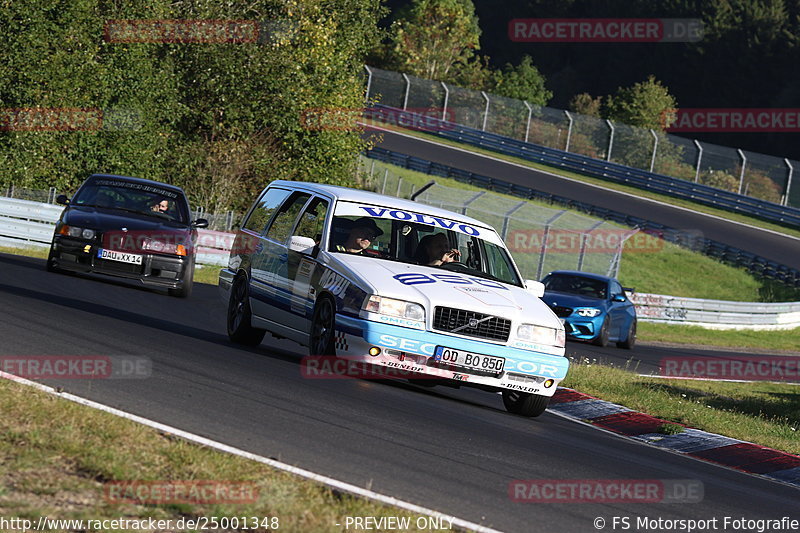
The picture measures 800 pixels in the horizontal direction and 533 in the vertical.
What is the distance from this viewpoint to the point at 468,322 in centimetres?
997

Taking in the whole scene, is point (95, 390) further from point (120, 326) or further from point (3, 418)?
point (120, 326)

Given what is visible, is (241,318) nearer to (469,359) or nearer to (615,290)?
(469,359)

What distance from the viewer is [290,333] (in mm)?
11344

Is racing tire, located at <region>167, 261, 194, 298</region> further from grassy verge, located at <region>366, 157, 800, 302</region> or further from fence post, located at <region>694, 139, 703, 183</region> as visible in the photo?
fence post, located at <region>694, 139, 703, 183</region>

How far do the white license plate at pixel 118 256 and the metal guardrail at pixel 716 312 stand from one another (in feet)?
56.8

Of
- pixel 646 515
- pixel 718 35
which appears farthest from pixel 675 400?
pixel 718 35

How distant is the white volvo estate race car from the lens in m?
9.83

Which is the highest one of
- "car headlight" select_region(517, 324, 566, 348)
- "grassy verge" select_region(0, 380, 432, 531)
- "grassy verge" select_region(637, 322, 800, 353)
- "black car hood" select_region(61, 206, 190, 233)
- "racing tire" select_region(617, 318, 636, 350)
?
"car headlight" select_region(517, 324, 566, 348)

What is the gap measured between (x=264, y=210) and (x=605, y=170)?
42366mm

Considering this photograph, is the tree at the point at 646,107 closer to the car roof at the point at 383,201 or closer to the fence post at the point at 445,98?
the fence post at the point at 445,98

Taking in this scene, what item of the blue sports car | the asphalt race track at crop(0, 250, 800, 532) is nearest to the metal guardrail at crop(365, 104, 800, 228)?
the blue sports car

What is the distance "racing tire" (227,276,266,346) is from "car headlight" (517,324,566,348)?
3.42 metres

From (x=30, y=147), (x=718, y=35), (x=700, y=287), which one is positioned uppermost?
(x=718, y=35)

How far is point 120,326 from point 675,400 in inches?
266
